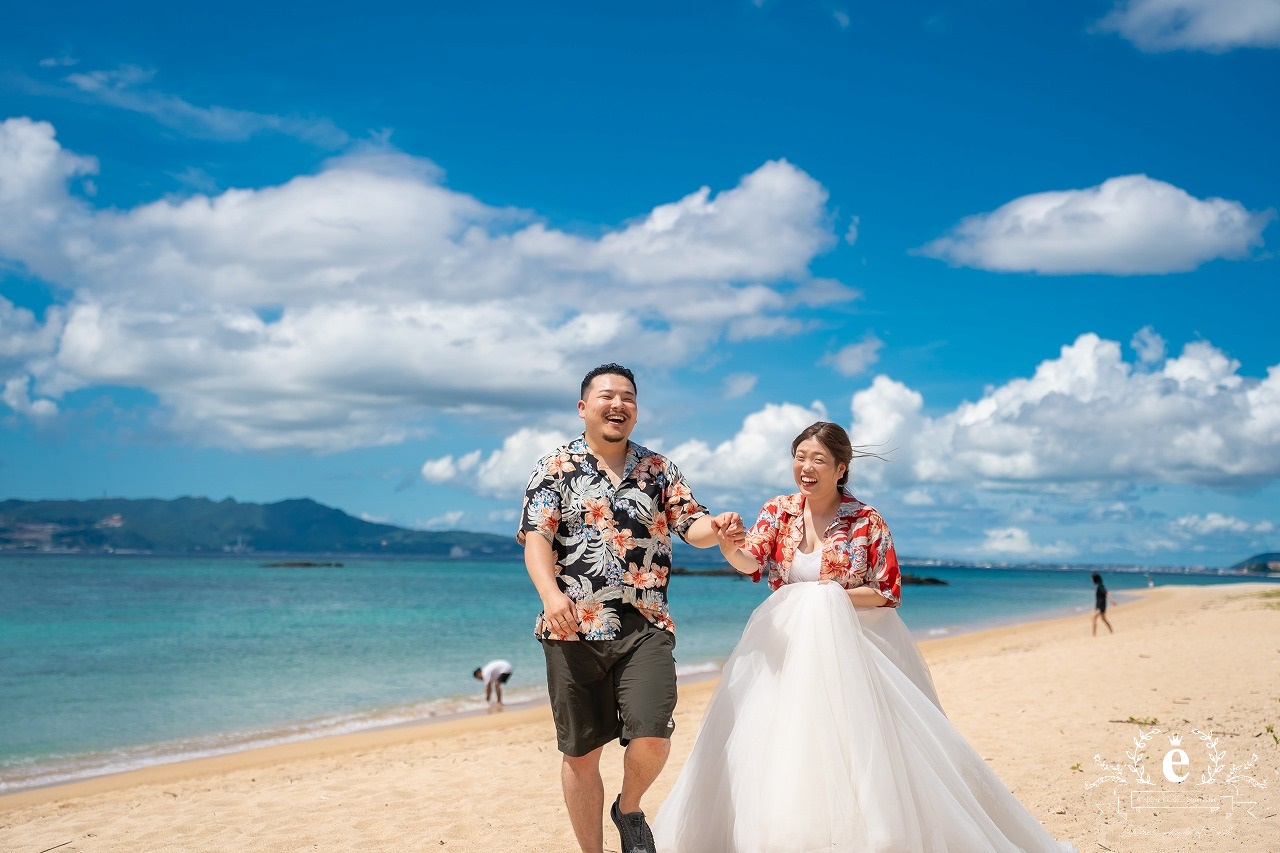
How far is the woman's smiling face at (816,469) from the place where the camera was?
448cm

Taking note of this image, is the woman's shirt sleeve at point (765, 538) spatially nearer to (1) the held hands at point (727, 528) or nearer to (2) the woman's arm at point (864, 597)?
(1) the held hands at point (727, 528)

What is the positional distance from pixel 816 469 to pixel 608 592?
1159 mm

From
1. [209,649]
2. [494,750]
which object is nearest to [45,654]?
[209,649]

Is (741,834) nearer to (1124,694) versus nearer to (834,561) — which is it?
(834,561)

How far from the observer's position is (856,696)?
3.92m

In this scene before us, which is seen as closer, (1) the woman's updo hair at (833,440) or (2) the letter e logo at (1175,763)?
(1) the woman's updo hair at (833,440)

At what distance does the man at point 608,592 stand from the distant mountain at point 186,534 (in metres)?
149

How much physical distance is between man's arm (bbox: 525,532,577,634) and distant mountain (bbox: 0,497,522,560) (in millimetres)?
148775

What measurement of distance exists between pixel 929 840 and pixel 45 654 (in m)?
22.8

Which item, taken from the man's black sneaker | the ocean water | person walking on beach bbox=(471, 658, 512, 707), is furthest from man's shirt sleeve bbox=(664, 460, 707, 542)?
person walking on beach bbox=(471, 658, 512, 707)

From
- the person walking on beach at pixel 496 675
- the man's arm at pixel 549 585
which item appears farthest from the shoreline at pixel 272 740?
the man's arm at pixel 549 585

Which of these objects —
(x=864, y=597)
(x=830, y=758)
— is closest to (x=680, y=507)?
(x=864, y=597)

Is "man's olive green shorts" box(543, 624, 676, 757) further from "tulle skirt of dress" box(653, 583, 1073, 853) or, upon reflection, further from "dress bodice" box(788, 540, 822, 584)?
"dress bodice" box(788, 540, 822, 584)

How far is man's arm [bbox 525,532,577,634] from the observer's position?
386 centimetres
